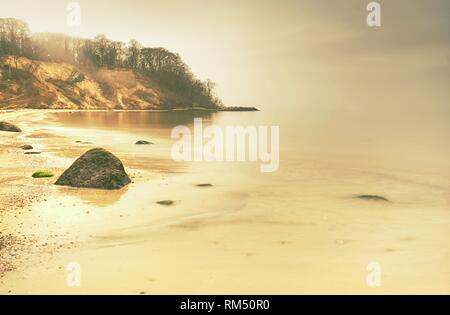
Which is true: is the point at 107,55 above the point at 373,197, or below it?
above

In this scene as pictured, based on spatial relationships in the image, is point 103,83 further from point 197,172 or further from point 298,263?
point 298,263

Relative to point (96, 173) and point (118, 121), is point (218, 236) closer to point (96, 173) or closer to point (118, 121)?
point (96, 173)

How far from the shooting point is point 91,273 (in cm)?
801

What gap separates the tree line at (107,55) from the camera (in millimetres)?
110938

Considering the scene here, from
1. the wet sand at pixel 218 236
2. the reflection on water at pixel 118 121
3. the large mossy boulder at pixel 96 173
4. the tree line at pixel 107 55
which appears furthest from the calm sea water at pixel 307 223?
the tree line at pixel 107 55

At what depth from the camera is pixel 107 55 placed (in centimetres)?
13212

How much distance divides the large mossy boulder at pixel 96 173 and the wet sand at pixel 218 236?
486 mm

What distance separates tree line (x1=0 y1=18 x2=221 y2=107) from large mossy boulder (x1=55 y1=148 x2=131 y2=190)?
98.8 m

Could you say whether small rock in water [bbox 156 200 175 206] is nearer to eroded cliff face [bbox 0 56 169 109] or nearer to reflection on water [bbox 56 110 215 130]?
reflection on water [bbox 56 110 215 130]

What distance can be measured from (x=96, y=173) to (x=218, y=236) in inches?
251

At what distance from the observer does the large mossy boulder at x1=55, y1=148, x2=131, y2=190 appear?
14.8 metres

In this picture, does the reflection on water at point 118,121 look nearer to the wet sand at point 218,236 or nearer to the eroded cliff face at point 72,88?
the eroded cliff face at point 72,88

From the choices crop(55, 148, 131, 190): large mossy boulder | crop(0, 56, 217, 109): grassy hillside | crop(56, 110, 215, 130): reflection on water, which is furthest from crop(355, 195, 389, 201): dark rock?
crop(0, 56, 217, 109): grassy hillside

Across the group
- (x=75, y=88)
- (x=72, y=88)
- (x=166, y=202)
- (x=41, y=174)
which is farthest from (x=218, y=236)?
(x=75, y=88)
